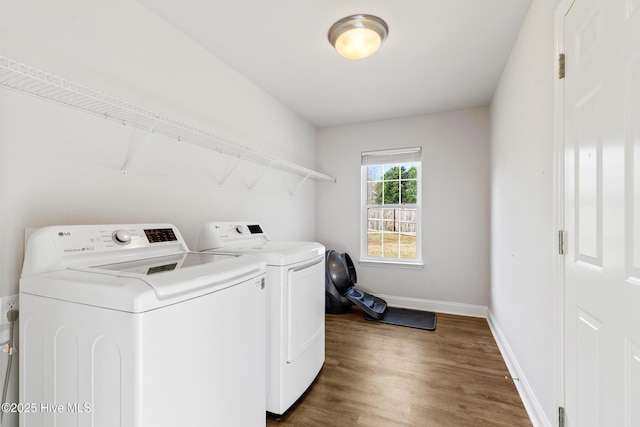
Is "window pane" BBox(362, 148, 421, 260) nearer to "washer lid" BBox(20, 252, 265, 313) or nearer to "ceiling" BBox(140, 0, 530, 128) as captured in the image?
"ceiling" BBox(140, 0, 530, 128)

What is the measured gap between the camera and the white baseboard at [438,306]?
3.37 metres

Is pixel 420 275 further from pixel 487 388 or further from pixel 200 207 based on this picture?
pixel 200 207

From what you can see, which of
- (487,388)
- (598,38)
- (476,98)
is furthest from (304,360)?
(476,98)

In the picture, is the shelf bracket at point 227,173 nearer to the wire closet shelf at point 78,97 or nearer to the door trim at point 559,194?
the wire closet shelf at point 78,97

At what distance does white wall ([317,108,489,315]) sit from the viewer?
11.0 ft

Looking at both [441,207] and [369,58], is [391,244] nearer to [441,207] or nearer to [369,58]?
[441,207]

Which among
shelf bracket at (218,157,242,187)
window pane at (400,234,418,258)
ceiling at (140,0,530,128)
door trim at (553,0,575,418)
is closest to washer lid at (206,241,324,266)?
shelf bracket at (218,157,242,187)

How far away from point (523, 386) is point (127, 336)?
231cm

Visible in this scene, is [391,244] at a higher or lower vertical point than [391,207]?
lower

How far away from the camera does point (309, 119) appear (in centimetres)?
378

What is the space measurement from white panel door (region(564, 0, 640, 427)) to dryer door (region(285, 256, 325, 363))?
1353 millimetres

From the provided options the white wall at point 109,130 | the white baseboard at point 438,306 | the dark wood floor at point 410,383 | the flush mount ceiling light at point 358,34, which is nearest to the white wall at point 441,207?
the white baseboard at point 438,306

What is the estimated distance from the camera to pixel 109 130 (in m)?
1.55

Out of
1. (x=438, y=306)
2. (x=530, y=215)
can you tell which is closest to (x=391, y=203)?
(x=438, y=306)
